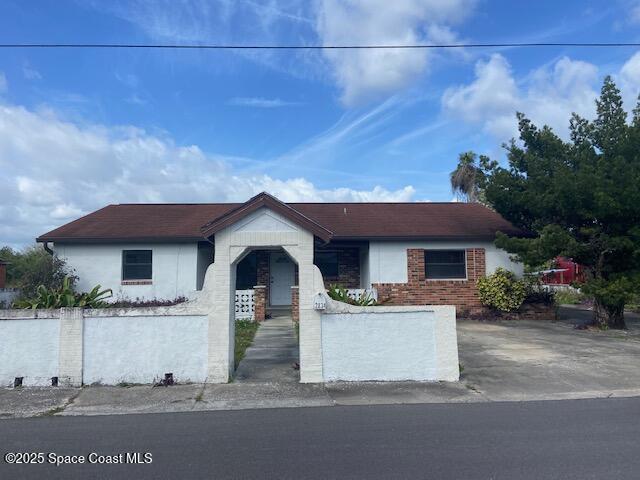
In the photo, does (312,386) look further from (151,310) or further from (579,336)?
(579,336)

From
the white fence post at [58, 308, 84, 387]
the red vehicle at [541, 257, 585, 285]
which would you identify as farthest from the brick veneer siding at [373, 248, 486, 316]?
the red vehicle at [541, 257, 585, 285]

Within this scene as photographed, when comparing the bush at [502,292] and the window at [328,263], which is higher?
the window at [328,263]

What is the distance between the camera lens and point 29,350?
8.26 m

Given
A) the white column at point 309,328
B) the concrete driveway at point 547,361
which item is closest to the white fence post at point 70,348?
the white column at point 309,328

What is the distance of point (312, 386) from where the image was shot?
811 cm

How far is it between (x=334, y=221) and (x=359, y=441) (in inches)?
531

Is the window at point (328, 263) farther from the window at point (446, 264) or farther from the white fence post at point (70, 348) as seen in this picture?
the white fence post at point (70, 348)

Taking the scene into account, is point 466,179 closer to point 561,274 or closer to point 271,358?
point 561,274

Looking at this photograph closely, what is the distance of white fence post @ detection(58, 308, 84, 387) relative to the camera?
26.9 feet

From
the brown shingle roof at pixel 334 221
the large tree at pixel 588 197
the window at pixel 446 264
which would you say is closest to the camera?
the large tree at pixel 588 197

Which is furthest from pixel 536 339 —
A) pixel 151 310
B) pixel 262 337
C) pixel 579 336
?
pixel 151 310

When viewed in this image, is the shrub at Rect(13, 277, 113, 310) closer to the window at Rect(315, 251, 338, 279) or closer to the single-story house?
the single-story house

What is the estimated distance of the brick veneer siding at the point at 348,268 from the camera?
18.6m

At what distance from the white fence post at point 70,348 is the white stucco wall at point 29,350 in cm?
11
